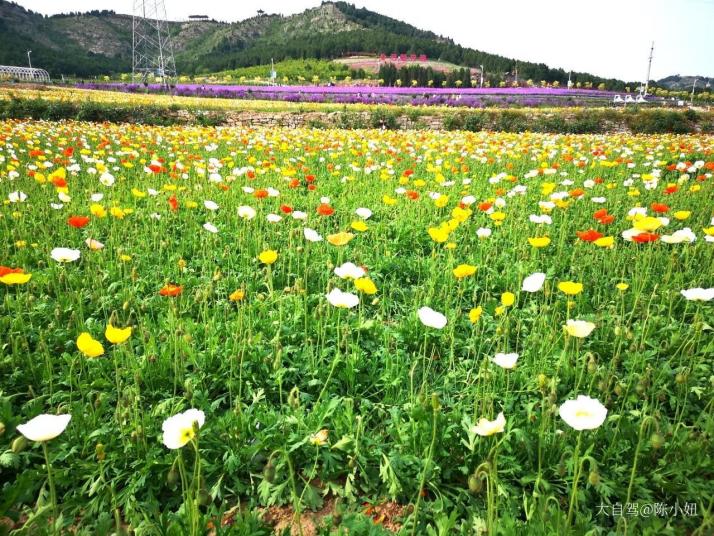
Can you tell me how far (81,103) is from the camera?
13602 mm

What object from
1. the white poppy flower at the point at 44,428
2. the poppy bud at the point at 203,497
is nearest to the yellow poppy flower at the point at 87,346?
the white poppy flower at the point at 44,428

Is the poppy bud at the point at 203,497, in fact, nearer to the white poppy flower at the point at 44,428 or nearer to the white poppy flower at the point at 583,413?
the white poppy flower at the point at 44,428

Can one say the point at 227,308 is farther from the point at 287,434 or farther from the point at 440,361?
the point at 440,361

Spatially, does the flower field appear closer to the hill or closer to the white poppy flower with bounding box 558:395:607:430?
the white poppy flower with bounding box 558:395:607:430

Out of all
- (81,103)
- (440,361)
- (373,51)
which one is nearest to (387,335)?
(440,361)

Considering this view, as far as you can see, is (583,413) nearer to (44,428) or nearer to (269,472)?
(269,472)

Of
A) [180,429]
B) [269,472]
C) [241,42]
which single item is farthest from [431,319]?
[241,42]

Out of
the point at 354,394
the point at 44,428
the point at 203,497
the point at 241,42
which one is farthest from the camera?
the point at 241,42

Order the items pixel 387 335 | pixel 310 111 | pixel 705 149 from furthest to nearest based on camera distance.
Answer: pixel 310 111
pixel 705 149
pixel 387 335

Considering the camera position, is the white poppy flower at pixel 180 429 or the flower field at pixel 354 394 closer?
the white poppy flower at pixel 180 429

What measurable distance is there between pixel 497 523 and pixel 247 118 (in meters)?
15.4

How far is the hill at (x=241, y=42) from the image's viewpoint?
81.8 meters

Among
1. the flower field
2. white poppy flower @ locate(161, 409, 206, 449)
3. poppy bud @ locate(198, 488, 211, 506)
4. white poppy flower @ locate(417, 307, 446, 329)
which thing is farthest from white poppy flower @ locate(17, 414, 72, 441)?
white poppy flower @ locate(417, 307, 446, 329)

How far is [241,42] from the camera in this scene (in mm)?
141625
